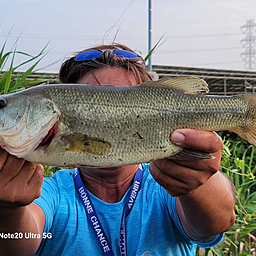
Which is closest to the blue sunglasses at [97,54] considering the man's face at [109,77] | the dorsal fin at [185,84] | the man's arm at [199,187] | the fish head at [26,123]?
the man's face at [109,77]

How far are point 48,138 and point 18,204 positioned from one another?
1.27 ft

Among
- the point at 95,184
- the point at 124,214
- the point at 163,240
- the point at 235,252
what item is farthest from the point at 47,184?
the point at 235,252

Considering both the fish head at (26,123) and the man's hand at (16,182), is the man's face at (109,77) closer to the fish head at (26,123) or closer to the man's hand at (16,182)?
the fish head at (26,123)

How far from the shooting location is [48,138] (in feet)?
5.22

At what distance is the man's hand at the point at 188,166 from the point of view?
62.6 inches

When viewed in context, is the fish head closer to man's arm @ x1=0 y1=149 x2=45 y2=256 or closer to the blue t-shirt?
man's arm @ x1=0 y1=149 x2=45 y2=256

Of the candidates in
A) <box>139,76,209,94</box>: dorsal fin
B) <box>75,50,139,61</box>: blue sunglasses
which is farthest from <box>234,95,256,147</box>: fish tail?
<box>75,50,139,61</box>: blue sunglasses

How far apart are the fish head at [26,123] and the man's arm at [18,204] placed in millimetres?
78

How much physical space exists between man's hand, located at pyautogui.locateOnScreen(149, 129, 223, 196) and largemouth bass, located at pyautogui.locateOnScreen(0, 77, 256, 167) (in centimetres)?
7

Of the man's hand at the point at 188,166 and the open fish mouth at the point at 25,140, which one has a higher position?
the open fish mouth at the point at 25,140

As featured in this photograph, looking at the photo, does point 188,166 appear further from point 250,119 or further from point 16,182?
point 16,182

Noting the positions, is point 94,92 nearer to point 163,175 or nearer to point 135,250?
point 163,175

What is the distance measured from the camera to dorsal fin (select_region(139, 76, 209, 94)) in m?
1.73

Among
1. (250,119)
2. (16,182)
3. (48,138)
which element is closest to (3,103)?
(48,138)
